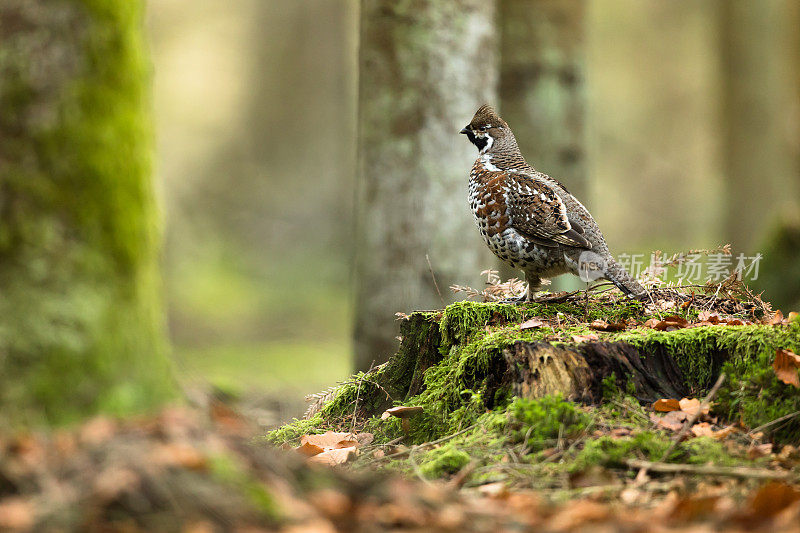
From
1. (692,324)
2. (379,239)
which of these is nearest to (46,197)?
(692,324)

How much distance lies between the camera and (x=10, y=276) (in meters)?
2.71

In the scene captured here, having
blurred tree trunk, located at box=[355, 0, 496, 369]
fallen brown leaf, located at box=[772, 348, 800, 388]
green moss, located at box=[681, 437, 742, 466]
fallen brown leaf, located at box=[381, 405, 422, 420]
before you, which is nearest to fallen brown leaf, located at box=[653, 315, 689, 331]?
fallen brown leaf, located at box=[772, 348, 800, 388]

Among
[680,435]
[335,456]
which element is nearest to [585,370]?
[680,435]

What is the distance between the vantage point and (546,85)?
28.1ft

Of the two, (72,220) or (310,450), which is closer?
(72,220)

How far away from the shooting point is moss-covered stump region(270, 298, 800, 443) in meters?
3.91

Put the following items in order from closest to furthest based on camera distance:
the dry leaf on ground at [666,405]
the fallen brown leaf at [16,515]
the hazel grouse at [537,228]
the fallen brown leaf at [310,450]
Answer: the fallen brown leaf at [16,515], the dry leaf on ground at [666,405], the fallen brown leaf at [310,450], the hazel grouse at [537,228]

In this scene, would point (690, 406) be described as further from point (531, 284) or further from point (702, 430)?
point (531, 284)

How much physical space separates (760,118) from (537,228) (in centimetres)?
878

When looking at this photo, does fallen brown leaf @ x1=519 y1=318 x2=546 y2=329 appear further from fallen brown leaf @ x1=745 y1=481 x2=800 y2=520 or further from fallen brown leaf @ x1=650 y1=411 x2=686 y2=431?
fallen brown leaf @ x1=745 y1=481 x2=800 y2=520

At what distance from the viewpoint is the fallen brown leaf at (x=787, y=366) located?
378 cm

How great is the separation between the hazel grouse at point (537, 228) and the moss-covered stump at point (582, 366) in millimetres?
759

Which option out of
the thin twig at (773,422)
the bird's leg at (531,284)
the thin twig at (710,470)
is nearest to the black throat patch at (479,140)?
the bird's leg at (531,284)

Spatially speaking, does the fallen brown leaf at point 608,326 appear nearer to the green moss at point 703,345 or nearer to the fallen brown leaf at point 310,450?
the green moss at point 703,345
